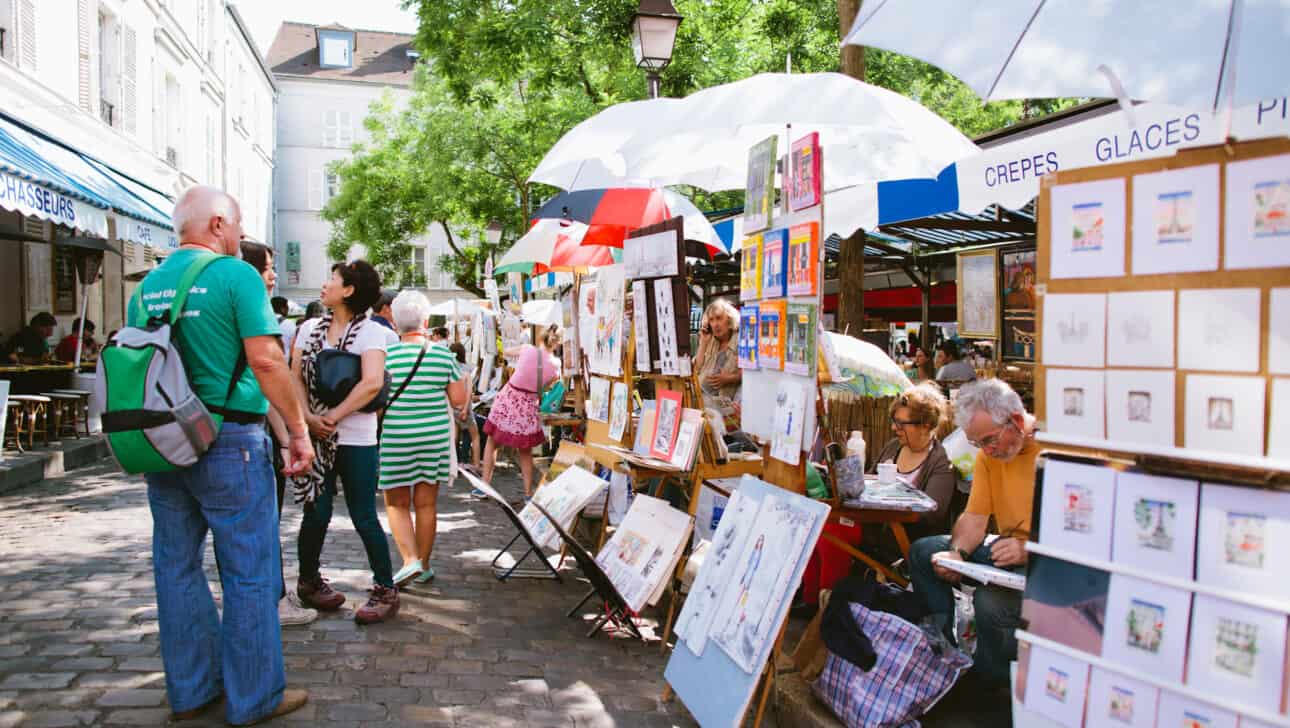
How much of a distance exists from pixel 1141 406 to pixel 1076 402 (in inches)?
7.2

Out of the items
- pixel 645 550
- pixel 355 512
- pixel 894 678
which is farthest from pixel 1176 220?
pixel 355 512

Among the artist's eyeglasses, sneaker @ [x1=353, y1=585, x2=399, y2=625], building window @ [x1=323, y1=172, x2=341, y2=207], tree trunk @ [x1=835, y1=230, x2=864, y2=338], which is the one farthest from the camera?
building window @ [x1=323, y1=172, x2=341, y2=207]

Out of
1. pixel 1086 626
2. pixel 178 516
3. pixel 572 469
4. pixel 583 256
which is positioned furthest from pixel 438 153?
pixel 1086 626

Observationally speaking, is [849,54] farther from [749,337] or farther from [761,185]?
[749,337]

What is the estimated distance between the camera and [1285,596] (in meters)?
2.35

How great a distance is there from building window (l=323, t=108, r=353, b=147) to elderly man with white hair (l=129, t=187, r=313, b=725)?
50732 millimetres

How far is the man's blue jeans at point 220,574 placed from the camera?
3914 mm

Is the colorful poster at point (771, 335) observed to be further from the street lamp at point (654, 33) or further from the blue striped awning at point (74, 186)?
the blue striped awning at point (74, 186)

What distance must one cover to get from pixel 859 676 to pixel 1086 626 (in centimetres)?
137

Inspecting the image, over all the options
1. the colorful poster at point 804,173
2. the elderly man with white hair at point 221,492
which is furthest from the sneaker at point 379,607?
the colorful poster at point 804,173

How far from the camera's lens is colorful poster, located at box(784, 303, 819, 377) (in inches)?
168

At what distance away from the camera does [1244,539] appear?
244 centimetres

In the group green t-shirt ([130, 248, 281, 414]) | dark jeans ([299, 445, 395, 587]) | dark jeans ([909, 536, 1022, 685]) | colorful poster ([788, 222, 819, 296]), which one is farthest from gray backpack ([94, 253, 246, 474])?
dark jeans ([909, 536, 1022, 685])

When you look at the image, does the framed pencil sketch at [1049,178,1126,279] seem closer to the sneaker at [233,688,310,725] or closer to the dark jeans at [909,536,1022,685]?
the dark jeans at [909,536,1022,685]
